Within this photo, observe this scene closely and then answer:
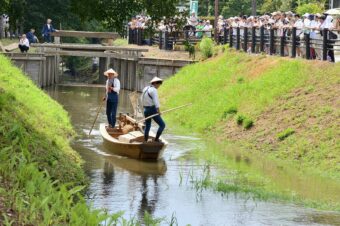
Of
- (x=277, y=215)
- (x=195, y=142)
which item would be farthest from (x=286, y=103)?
(x=277, y=215)

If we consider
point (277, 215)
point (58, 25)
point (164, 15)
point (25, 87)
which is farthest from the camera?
point (58, 25)

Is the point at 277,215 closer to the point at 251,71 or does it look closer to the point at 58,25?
the point at 251,71

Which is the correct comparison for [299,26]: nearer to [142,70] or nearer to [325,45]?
[325,45]

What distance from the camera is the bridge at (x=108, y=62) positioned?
1877 inches

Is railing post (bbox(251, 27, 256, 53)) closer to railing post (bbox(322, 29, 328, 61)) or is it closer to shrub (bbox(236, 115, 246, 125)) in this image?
railing post (bbox(322, 29, 328, 61))

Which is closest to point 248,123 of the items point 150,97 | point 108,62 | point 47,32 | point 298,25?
point 150,97

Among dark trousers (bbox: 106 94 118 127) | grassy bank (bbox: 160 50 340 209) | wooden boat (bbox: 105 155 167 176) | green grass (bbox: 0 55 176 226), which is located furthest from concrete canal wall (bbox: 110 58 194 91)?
green grass (bbox: 0 55 176 226)

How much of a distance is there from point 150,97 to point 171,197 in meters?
5.40

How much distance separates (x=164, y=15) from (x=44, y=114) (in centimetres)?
927

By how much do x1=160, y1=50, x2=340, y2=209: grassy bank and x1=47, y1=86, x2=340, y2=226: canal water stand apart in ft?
3.95

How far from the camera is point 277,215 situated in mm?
16812

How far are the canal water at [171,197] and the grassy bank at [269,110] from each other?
120cm

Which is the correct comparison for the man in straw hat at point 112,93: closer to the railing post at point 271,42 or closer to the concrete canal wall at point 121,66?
the railing post at point 271,42

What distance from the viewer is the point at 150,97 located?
76.2 ft
